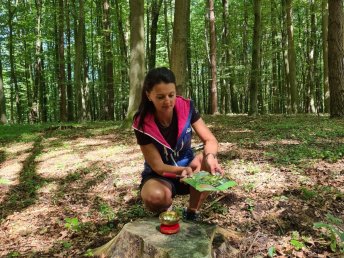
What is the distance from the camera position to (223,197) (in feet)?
15.8

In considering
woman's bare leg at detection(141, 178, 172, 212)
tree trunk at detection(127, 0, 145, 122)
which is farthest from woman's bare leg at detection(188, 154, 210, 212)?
tree trunk at detection(127, 0, 145, 122)

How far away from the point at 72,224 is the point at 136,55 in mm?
7454

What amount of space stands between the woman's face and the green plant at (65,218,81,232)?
2.14 meters

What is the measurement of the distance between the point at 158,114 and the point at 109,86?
54.5 ft

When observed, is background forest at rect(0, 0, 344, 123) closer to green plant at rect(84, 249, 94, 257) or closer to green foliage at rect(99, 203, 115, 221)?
green foliage at rect(99, 203, 115, 221)

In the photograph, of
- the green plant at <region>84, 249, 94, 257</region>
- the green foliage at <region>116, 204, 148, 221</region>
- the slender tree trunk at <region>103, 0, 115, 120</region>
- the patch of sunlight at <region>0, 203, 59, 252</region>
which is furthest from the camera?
the slender tree trunk at <region>103, 0, 115, 120</region>

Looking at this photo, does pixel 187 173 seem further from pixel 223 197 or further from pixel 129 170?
pixel 129 170

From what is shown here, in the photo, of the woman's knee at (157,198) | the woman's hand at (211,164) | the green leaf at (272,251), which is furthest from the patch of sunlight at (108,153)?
the green leaf at (272,251)

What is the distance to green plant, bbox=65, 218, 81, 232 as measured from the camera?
4.52 m

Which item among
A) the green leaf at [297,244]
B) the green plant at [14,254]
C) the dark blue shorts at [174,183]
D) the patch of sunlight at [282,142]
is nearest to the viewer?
the green leaf at [297,244]

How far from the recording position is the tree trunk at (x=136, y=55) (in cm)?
1105

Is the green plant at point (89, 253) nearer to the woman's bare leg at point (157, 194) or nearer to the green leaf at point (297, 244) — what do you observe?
the woman's bare leg at point (157, 194)

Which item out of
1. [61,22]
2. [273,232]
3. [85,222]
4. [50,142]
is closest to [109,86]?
[61,22]

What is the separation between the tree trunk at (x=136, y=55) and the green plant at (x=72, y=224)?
659 centimetres
